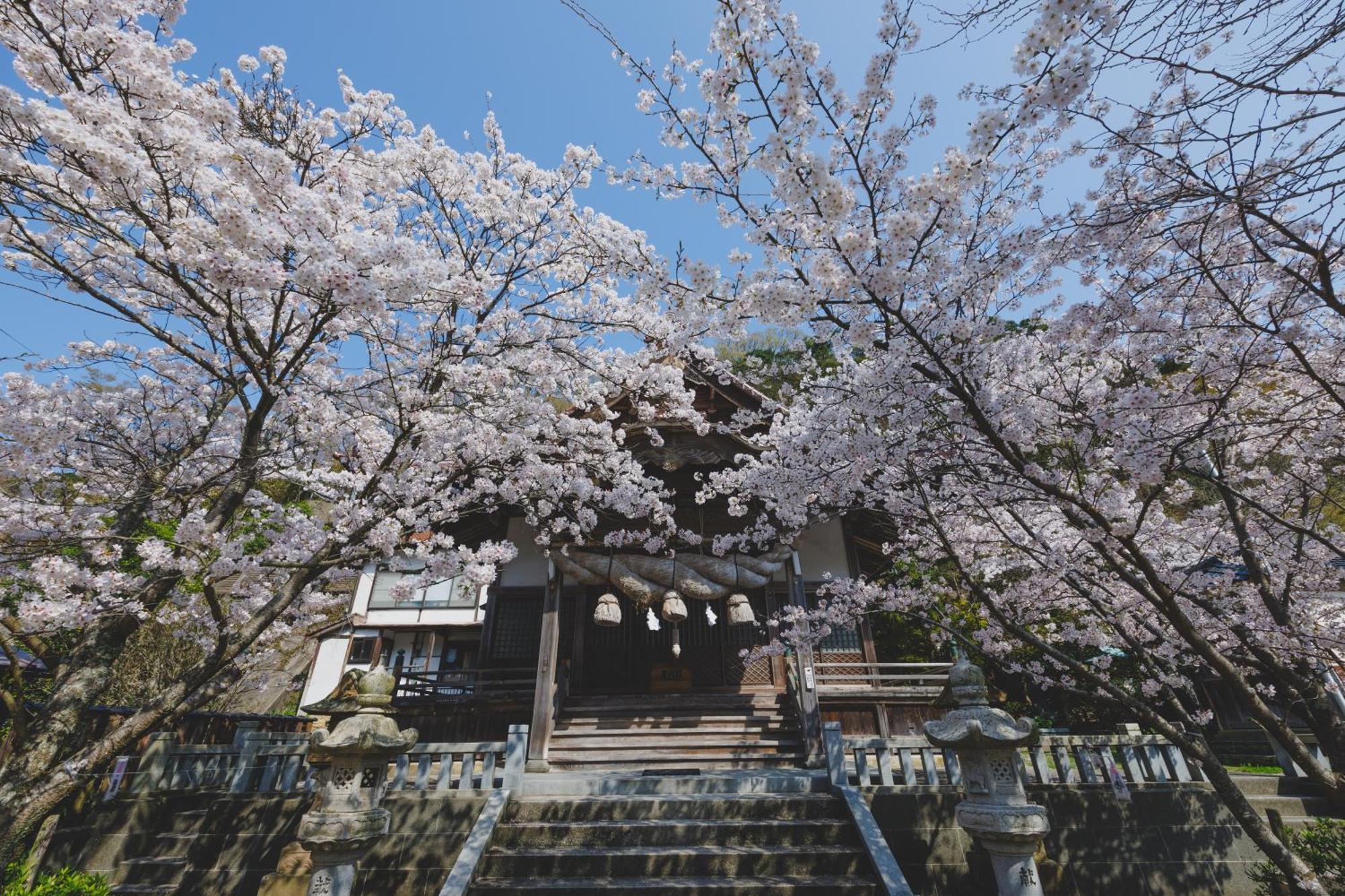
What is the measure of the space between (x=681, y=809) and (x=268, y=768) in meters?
5.44

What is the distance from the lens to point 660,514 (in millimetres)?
9125

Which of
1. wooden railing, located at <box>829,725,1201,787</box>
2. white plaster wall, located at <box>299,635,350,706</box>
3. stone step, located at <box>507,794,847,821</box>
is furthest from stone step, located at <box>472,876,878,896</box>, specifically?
white plaster wall, located at <box>299,635,350,706</box>

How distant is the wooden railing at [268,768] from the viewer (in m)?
7.07

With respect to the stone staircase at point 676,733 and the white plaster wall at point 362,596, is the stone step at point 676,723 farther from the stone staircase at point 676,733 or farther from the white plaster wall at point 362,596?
the white plaster wall at point 362,596

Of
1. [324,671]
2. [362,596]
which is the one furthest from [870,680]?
[324,671]

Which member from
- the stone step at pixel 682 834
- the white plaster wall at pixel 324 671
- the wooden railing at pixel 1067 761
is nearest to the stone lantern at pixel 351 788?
the stone step at pixel 682 834

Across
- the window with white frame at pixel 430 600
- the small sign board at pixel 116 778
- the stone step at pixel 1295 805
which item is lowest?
the stone step at pixel 1295 805

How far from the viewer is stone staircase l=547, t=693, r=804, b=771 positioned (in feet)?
27.6

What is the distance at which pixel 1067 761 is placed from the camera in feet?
22.7

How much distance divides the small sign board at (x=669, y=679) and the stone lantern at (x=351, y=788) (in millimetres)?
5272

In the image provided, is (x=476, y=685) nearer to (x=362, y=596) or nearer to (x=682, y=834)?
(x=682, y=834)

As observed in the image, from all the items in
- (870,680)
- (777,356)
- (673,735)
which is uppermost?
(777,356)

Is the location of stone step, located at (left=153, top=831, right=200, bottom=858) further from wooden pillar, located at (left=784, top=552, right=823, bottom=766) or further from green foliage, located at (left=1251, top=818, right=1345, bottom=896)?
green foliage, located at (left=1251, top=818, right=1345, bottom=896)

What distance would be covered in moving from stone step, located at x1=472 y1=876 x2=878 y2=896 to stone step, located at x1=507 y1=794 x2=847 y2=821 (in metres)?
0.99
